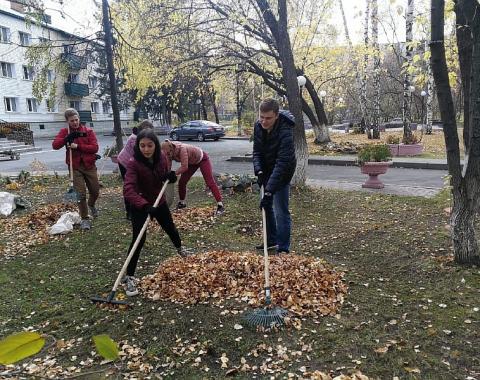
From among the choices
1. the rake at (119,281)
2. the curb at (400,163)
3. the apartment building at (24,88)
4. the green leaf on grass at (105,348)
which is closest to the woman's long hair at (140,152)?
the rake at (119,281)

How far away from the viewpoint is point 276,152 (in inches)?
182

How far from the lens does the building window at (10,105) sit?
106ft

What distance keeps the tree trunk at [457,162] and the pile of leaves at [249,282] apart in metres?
1.31

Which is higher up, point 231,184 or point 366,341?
point 231,184

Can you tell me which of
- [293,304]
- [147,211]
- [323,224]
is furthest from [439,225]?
[147,211]

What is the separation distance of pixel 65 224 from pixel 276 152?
3.61 meters

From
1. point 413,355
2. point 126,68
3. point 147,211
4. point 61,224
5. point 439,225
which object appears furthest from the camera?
point 126,68

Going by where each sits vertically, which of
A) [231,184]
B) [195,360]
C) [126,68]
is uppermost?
[126,68]

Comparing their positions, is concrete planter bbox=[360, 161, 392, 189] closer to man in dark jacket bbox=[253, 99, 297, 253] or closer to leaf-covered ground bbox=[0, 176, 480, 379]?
leaf-covered ground bbox=[0, 176, 480, 379]

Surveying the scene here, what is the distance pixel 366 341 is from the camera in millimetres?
3150

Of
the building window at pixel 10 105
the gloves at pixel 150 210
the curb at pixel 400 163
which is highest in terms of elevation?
the building window at pixel 10 105

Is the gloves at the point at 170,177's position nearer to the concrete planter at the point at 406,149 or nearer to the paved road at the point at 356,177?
the paved road at the point at 356,177

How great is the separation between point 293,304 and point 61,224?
13.6 ft

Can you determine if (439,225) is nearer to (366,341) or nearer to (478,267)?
(478,267)
